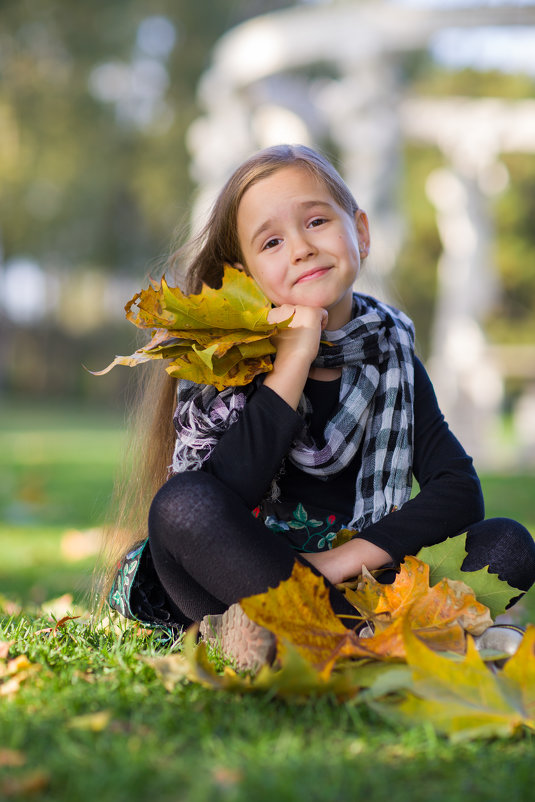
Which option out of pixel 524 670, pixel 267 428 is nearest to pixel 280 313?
pixel 267 428

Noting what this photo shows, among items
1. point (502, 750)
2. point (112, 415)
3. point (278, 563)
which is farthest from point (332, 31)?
point (112, 415)

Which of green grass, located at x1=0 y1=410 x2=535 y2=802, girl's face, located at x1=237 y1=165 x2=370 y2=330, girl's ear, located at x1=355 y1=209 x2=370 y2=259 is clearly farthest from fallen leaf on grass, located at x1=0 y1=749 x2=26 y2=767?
girl's ear, located at x1=355 y1=209 x2=370 y2=259

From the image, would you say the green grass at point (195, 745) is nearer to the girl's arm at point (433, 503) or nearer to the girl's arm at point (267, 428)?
the girl's arm at point (267, 428)

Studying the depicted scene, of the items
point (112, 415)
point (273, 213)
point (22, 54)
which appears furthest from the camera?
point (22, 54)

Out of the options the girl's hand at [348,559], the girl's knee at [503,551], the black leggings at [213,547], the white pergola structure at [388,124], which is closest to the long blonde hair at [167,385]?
the black leggings at [213,547]

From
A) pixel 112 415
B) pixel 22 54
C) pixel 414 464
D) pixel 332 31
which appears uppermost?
pixel 22 54

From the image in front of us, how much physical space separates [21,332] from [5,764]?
17661mm

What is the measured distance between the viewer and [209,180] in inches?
317

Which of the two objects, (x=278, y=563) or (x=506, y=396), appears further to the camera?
(x=506, y=396)

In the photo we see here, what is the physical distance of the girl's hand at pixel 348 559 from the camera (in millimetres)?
1933

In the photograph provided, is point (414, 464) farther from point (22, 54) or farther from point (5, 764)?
point (22, 54)

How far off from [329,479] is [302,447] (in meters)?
0.15

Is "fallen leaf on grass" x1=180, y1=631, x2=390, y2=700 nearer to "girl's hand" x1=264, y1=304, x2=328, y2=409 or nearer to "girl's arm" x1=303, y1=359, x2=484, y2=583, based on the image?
"girl's arm" x1=303, y1=359, x2=484, y2=583

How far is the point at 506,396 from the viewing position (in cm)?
2150
